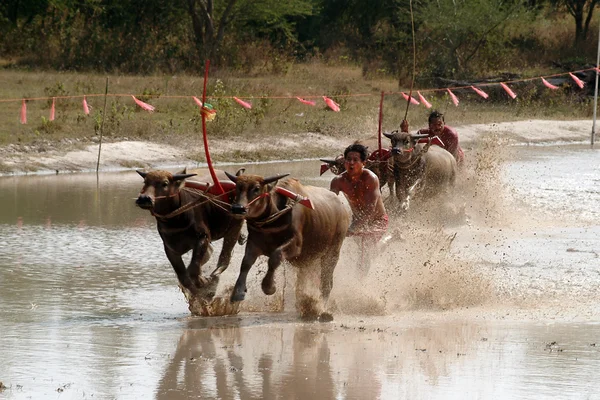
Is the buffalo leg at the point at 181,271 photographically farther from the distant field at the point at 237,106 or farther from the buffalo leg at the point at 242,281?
the distant field at the point at 237,106

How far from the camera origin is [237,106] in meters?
27.2

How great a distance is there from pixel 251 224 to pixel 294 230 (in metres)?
0.37

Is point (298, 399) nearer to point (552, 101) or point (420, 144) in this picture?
point (420, 144)

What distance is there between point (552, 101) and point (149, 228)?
21030mm

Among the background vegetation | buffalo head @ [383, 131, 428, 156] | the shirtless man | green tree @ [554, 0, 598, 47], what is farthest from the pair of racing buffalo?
green tree @ [554, 0, 598, 47]

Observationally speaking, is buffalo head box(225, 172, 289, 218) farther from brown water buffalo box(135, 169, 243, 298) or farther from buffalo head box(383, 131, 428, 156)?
buffalo head box(383, 131, 428, 156)

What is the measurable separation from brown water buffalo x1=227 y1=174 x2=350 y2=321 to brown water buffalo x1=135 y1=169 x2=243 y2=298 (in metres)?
0.43

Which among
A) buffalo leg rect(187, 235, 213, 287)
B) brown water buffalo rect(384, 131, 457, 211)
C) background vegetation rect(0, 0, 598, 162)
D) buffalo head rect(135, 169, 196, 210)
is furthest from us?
background vegetation rect(0, 0, 598, 162)

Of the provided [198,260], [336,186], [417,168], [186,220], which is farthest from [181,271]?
[417,168]

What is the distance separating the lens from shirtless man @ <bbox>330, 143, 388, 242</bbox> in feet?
38.2

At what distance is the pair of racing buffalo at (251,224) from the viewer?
9.90m

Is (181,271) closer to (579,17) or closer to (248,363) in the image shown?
(248,363)

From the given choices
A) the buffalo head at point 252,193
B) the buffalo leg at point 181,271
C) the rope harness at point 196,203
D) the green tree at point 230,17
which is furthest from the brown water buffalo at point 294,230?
the green tree at point 230,17

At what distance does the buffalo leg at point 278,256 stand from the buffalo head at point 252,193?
38 centimetres
